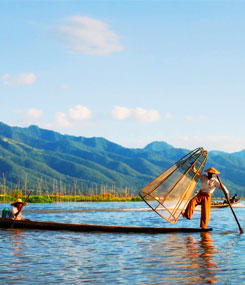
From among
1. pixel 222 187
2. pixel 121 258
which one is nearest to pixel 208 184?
pixel 222 187

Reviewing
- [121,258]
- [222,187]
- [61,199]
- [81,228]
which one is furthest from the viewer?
[61,199]

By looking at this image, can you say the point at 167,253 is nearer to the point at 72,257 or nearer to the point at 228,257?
the point at 228,257

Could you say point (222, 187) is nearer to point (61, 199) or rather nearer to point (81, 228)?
point (81, 228)

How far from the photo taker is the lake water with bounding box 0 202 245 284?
9039 mm

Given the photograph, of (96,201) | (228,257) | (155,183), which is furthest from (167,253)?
(96,201)

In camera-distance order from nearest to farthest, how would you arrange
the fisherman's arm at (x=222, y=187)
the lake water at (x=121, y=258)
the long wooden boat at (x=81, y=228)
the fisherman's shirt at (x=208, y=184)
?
the lake water at (x=121, y=258) < the fisherman's arm at (x=222, y=187) < the fisherman's shirt at (x=208, y=184) < the long wooden boat at (x=81, y=228)

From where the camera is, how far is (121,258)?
37.0ft

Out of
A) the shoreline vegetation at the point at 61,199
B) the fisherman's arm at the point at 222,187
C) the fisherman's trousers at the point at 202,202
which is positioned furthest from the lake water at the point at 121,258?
the shoreline vegetation at the point at 61,199

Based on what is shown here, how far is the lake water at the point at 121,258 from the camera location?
9039 millimetres

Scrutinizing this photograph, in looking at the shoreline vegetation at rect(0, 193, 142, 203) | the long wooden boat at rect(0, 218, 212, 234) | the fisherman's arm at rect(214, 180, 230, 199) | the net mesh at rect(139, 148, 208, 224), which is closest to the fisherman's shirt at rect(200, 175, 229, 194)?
the fisherman's arm at rect(214, 180, 230, 199)

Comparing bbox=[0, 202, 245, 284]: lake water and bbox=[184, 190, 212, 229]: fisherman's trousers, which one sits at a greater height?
bbox=[184, 190, 212, 229]: fisherman's trousers

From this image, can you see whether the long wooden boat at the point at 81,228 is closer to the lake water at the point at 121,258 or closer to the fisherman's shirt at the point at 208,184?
the lake water at the point at 121,258

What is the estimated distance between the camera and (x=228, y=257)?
1137cm

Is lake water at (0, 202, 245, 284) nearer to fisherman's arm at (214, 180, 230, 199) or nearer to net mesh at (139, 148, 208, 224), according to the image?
fisherman's arm at (214, 180, 230, 199)
